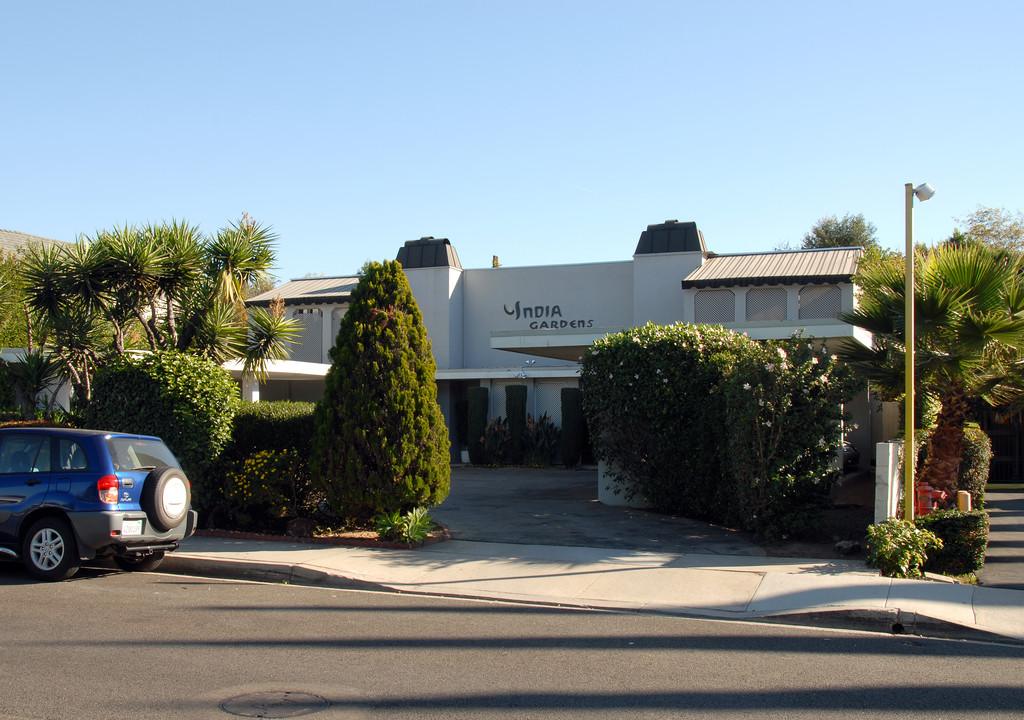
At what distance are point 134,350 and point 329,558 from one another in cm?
598

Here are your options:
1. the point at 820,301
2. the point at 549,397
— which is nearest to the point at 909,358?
the point at 820,301

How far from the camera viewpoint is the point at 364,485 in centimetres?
1160

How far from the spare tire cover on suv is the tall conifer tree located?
87.3 inches

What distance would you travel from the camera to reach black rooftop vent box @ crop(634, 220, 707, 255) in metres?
26.8

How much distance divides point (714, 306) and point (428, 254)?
943cm

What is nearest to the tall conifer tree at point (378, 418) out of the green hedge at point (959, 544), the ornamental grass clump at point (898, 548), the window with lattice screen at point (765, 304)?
the ornamental grass clump at point (898, 548)

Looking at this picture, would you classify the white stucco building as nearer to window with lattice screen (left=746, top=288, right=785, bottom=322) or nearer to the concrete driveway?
window with lattice screen (left=746, top=288, right=785, bottom=322)

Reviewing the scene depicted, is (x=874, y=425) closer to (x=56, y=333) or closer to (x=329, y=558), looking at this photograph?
(x=329, y=558)

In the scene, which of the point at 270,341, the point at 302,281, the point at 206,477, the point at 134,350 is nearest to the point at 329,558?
the point at 206,477

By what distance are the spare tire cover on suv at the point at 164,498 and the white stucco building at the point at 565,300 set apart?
47.0 ft

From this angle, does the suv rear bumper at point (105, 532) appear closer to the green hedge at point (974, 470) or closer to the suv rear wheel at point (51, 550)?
the suv rear wheel at point (51, 550)

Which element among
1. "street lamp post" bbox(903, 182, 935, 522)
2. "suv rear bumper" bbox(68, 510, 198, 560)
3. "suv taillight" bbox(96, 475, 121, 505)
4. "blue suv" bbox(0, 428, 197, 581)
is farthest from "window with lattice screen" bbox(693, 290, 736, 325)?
"suv taillight" bbox(96, 475, 121, 505)

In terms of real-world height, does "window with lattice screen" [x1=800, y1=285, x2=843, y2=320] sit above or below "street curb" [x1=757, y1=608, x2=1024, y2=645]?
above

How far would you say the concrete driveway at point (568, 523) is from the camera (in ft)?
38.7
